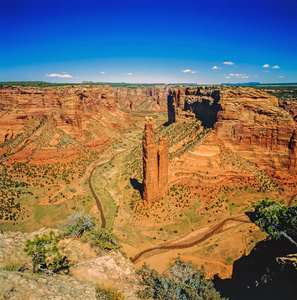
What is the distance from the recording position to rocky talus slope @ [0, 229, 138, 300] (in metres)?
9.49

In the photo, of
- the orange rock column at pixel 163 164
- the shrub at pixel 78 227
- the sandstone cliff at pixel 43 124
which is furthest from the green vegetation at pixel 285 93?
the shrub at pixel 78 227

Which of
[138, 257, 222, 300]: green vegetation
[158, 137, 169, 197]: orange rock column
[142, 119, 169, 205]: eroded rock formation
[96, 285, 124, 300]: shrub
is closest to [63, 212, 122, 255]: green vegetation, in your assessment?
[138, 257, 222, 300]: green vegetation

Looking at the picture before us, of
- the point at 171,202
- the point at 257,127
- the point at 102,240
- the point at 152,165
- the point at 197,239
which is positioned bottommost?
the point at 197,239

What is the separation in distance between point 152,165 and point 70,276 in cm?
2672

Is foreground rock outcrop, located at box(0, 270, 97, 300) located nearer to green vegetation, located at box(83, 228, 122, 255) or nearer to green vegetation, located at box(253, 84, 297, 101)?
green vegetation, located at box(83, 228, 122, 255)

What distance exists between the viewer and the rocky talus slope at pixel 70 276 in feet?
31.1

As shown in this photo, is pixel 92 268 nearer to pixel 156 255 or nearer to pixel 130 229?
pixel 156 255

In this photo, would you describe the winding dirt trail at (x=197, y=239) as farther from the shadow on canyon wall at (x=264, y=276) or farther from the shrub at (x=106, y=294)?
the shrub at (x=106, y=294)

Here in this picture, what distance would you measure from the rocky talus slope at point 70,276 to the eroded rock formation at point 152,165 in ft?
70.4

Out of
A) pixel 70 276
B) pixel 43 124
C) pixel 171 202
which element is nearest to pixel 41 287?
pixel 70 276

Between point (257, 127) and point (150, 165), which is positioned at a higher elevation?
point (257, 127)

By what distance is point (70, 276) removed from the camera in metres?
13.5

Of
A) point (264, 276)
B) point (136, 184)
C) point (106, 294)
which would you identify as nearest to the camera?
point (106, 294)

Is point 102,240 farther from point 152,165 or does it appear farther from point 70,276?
A: point 152,165
